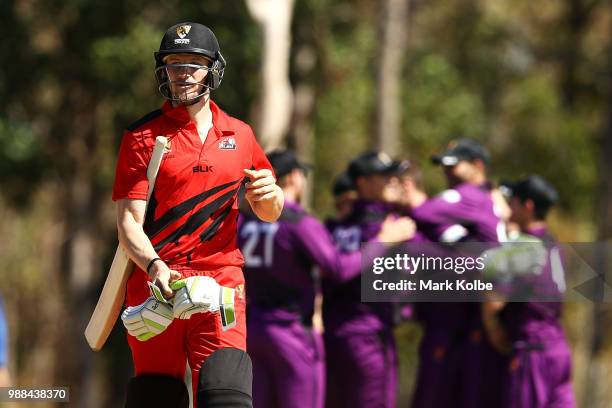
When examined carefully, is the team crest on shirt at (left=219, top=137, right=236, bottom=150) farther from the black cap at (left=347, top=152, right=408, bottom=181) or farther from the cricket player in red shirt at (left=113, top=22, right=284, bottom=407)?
the black cap at (left=347, top=152, right=408, bottom=181)

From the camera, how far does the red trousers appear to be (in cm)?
639

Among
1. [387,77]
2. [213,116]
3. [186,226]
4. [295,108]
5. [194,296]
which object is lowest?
[194,296]

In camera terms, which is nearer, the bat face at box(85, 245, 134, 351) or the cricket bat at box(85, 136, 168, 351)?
the cricket bat at box(85, 136, 168, 351)

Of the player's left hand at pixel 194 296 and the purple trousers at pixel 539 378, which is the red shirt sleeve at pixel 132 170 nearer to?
the player's left hand at pixel 194 296

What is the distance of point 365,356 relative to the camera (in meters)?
9.79

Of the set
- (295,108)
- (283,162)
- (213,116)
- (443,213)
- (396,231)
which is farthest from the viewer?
(295,108)

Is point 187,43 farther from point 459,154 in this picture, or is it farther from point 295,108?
point 295,108

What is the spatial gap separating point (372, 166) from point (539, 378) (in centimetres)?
200

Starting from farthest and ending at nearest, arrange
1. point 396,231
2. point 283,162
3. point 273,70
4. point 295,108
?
point 295,108 → point 273,70 → point 283,162 → point 396,231

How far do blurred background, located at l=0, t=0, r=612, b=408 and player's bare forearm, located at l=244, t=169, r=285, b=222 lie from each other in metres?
10.7

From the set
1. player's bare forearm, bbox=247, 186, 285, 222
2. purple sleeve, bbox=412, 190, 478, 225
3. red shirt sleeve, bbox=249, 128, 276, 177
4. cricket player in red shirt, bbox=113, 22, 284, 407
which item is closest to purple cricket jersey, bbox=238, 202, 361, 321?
purple sleeve, bbox=412, 190, 478, 225

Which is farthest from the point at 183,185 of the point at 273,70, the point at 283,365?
the point at 273,70

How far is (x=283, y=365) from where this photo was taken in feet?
30.1

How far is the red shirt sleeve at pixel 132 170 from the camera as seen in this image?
250 inches
